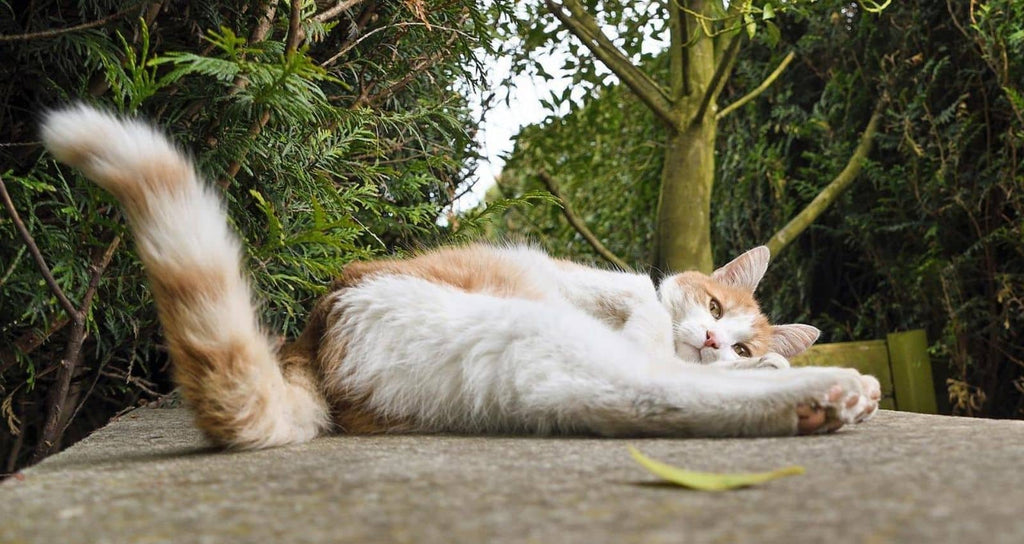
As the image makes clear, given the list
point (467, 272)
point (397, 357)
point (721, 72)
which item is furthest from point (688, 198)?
point (397, 357)

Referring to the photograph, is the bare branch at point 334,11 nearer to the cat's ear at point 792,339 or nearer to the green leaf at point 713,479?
the green leaf at point 713,479

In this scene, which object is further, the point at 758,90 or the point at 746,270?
the point at 758,90

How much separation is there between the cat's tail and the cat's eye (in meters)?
1.54

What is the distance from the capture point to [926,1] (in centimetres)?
370

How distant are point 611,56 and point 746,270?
3.85 feet

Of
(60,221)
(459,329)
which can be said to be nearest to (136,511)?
(459,329)

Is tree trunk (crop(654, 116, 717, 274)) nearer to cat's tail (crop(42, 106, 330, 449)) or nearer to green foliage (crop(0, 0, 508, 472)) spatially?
green foliage (crop(0, 0, 508, 472))

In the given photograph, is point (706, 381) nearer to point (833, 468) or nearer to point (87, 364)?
point (833, 468)

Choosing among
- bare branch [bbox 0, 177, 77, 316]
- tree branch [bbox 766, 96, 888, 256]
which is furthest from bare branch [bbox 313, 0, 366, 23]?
tree branch [bbox 766, 96, 888, 256]

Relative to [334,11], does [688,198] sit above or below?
below

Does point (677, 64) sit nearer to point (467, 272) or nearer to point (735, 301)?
point (735, 301)

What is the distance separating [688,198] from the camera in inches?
147

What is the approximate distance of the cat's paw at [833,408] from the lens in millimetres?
1469

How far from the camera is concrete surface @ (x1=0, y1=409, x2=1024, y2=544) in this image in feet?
2.70
